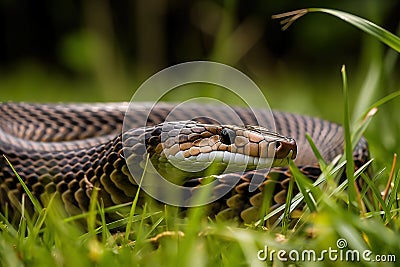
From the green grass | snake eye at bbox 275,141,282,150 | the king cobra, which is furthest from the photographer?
the king cobra

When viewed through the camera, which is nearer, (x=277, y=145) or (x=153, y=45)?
(x=277, y=145)

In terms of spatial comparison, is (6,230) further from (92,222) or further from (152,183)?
(152,183)

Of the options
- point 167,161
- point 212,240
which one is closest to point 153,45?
point 167,161

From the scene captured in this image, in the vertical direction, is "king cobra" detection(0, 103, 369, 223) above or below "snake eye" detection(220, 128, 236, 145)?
below

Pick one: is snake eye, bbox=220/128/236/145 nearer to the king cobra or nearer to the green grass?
the king cobra

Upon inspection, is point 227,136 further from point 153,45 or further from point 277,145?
point 153,45

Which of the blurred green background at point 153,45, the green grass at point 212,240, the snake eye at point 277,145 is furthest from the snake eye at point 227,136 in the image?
the blurred green background at point 153,45

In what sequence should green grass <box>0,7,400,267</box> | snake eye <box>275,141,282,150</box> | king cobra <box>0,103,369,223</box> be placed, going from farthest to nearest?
king cobra <box>0,103,369,223</box>
snake eye <box>275,141,282,150</box>
green grass <box>0,7,400,267</box>

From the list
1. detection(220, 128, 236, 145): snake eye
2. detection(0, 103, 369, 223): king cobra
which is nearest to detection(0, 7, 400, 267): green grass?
detection(0, 103, 369, 223): king cobra
